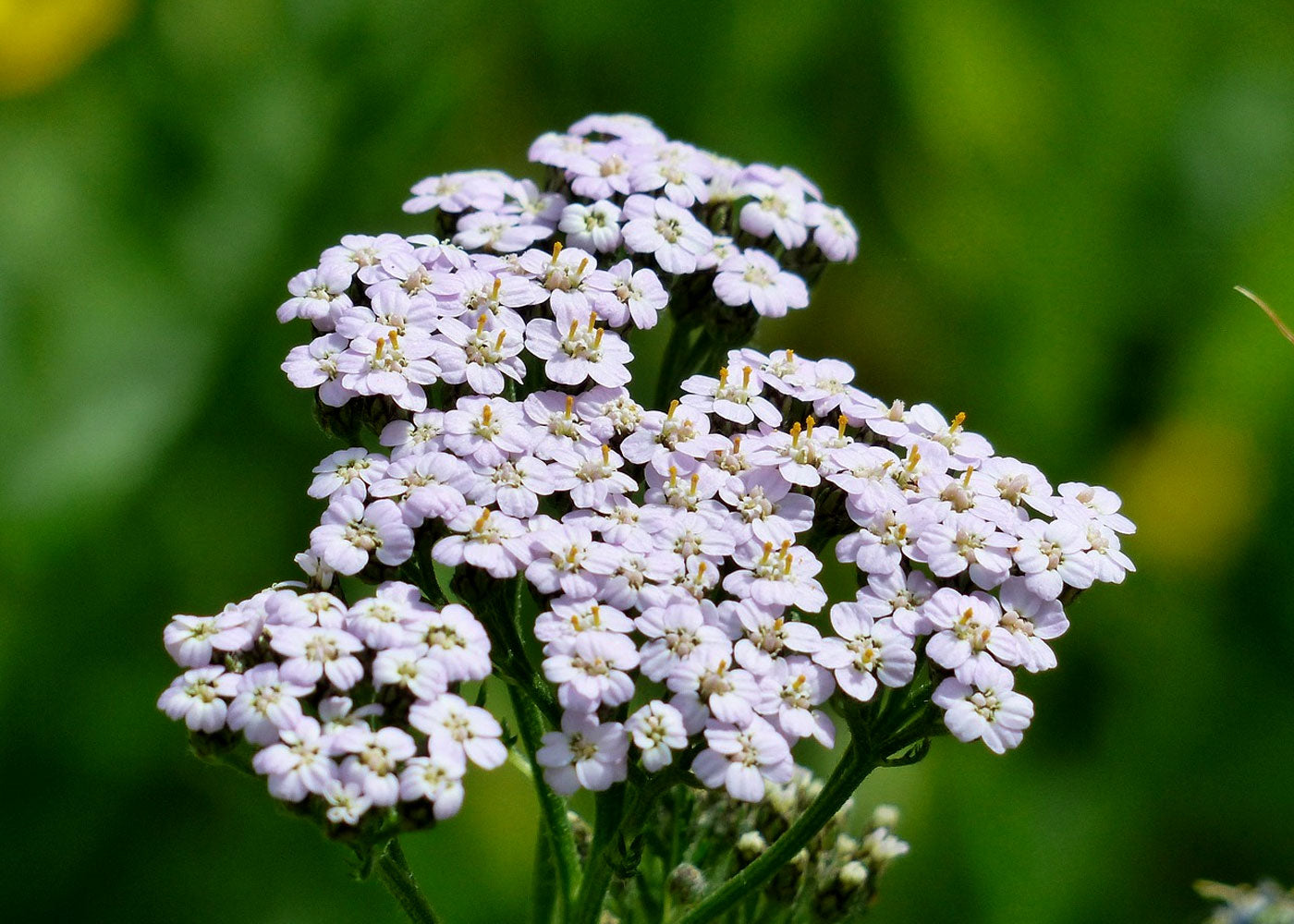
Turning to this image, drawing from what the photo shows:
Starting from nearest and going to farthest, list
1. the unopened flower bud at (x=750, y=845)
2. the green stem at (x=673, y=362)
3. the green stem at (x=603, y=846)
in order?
the green stem at (x=603, y=846) → the unopened flower bud at (x=750, y=845) → the green stem at (x=673, y=362)

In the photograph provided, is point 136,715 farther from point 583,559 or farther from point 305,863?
point 583,559

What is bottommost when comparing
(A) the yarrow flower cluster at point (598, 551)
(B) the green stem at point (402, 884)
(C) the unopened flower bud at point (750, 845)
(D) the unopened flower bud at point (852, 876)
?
(D) the unopened flower bud at point (852, 876)

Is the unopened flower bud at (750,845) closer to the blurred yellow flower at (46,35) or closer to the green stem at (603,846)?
the green stem at (603,846)

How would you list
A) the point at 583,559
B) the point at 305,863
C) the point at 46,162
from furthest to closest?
the point at 46,162 → the point at 305,863 → the point at 583,559

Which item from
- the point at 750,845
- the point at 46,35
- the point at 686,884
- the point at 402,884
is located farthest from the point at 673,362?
the point at 46,35

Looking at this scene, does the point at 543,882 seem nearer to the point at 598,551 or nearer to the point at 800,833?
the point at 800,833

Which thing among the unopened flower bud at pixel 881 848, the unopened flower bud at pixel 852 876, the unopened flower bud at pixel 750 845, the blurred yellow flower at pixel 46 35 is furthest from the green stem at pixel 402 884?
the blurred yellow flower at pixel 46 35

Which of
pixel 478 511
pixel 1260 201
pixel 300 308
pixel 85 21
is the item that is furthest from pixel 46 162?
pixel 1260 201
